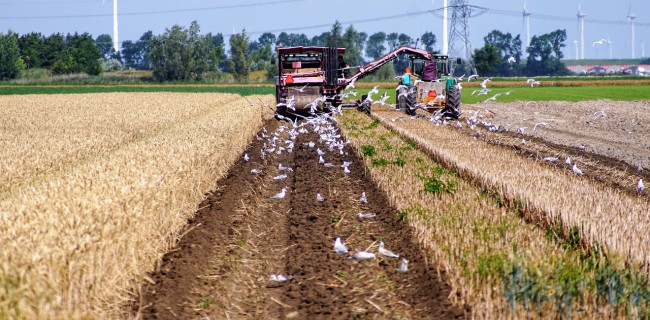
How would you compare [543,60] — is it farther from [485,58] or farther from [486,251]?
[486,251]

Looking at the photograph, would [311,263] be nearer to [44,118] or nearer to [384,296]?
[384,296]

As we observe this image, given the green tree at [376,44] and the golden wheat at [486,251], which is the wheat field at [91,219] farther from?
the green tree at [376,44]

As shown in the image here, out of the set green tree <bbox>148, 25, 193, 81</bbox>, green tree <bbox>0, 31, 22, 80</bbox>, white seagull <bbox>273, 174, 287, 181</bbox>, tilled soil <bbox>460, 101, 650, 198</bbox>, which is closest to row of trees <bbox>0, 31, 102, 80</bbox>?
green tree <bbox>0, 31, 22, 80</bbox>

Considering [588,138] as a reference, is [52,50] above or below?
above

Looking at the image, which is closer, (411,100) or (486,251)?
(486,251)

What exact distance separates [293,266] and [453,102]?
2086 cm

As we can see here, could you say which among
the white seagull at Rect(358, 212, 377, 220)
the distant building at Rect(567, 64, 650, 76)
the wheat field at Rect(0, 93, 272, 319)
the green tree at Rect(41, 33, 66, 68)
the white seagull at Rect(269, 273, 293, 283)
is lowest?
the white seagull at Rect(269, 273, 293, 283)

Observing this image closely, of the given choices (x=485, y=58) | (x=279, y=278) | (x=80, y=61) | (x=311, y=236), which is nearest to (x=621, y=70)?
(x=485, y=58)

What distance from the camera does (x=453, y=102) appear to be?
27.7m

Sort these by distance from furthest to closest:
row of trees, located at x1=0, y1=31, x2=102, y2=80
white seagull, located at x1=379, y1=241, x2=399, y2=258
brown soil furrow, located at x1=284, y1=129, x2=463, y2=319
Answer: row of trees, located at x1=0, y1=31, x2=102, y2=80 < white seagull, located at x1=379, y1=241, x2=399, y2=258 < brown soil furrow, located at x1=284, y1=129, x2=463, y2=319

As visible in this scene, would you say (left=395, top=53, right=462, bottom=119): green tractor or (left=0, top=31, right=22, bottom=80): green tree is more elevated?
(left=0, top=31, right=22, bottom=80): green tree

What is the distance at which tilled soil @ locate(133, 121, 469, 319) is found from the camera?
6453mm

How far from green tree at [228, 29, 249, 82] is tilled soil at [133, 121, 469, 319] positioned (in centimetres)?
10239

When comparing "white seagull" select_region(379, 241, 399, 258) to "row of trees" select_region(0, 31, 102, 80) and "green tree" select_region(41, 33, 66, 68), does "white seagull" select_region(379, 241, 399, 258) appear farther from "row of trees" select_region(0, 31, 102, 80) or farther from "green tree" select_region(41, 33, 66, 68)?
"green tree" select_region(41, 33, 66, 68)
